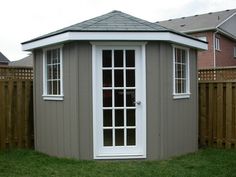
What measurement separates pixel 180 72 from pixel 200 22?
20.8m

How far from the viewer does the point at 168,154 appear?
7.96 meters

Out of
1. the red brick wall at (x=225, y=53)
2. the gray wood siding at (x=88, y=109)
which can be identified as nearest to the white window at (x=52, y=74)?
the gray wood siding at (x=88, y=109)

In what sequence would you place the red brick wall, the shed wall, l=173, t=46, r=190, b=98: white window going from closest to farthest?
the shed wall → l=173, t=46, r=190, b=98: white window → the red brick wall

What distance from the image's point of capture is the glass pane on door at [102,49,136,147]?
7.68 m

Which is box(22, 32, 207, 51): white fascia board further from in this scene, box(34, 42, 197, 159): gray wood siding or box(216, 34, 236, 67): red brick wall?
box(216, 34, 236, 67): red brick wall

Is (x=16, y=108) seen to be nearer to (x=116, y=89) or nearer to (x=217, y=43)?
(x=116, y=89)

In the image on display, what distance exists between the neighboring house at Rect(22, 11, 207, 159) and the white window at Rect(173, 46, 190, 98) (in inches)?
7.5

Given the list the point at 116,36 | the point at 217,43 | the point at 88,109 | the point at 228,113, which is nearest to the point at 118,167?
the point at 88,109

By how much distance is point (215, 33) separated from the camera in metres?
26.2

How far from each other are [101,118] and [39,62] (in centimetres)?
224

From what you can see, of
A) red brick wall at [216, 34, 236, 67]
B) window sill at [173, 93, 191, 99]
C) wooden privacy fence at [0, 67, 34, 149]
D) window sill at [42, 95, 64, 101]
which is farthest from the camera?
red brick wall at [216, 34, 236, 67]

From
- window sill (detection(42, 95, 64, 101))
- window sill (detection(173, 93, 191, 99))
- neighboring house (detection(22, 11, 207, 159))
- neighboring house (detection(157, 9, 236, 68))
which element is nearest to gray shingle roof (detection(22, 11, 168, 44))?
neighboring house (detection(22, 11, 207, 159))

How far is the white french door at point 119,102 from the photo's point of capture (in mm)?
7660

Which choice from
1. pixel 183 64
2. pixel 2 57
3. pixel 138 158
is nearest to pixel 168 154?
pixel 138 158
